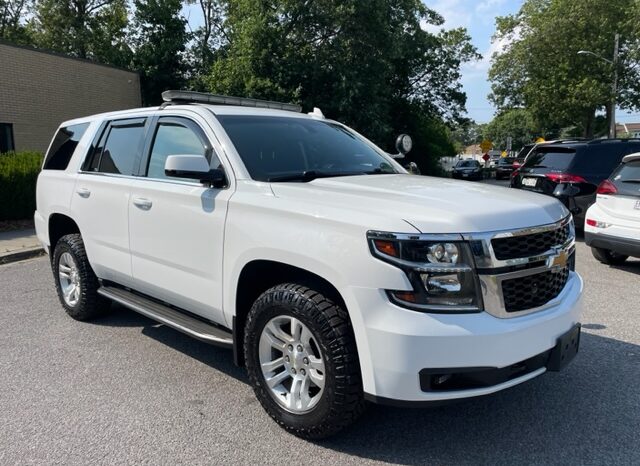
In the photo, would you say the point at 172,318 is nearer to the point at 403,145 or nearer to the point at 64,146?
the point at 64,146

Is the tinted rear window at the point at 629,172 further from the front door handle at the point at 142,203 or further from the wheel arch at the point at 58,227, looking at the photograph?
the wheel arch at the point at 58,227

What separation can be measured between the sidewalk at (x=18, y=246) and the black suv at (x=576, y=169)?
8854 millimetres

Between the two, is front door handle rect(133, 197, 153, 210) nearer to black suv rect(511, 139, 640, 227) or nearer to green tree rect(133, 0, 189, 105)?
black suv rect(511, 139, 640, 227)

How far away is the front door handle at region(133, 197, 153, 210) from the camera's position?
159 inches

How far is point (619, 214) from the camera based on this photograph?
23.1ft

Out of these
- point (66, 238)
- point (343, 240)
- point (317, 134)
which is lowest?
point (66, 238)

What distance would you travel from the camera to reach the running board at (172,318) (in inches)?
141

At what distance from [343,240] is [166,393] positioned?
185 centimetres

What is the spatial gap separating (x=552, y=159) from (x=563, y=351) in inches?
313

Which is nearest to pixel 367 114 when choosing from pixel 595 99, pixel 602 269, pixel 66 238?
pixel 602 269

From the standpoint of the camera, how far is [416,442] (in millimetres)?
3115

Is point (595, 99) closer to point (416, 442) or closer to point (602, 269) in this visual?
point (602, 269)

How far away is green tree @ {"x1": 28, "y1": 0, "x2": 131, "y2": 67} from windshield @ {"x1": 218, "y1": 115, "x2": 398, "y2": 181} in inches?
A: 1045

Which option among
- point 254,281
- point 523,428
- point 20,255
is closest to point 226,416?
point 254,281
